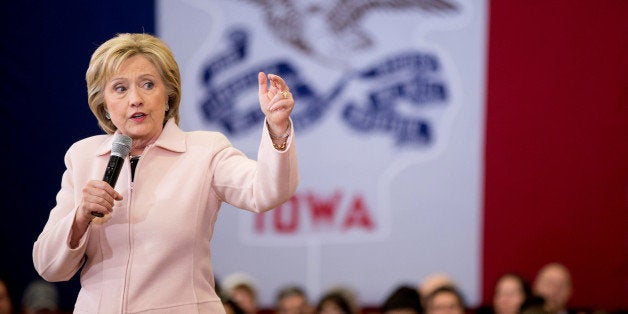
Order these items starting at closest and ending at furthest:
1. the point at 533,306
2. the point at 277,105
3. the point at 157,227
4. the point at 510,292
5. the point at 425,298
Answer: the point at 277,105, the point at 157,227, the point at 533,306, the point at 425,298, the point at 510,292

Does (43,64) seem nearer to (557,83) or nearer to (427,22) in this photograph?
(427,22)

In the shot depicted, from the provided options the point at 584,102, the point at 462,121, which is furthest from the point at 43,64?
the point at 584,102

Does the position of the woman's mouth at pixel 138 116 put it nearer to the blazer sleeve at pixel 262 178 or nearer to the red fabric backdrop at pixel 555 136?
the blazer sleeve at pixel 262 178

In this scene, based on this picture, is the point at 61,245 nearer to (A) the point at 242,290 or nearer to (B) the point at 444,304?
(B) the point at 444,304

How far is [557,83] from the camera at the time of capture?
641cm

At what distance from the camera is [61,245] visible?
199cm

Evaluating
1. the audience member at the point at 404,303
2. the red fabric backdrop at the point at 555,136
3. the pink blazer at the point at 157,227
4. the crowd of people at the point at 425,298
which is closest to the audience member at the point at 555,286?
the crowd of people at the point at 425,298

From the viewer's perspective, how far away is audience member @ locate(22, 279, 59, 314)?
5902 millimetres

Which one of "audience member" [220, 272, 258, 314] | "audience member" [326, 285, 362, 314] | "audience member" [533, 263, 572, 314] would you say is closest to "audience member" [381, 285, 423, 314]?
"audience member" [326, 285, 362, 314]

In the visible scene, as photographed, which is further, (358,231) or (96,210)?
(358,231)

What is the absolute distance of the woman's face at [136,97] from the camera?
2072 millimetres

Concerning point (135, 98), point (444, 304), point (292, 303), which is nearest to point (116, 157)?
point (135, 98)

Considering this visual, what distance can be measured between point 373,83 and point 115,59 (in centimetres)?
444

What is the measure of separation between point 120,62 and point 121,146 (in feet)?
0.65
